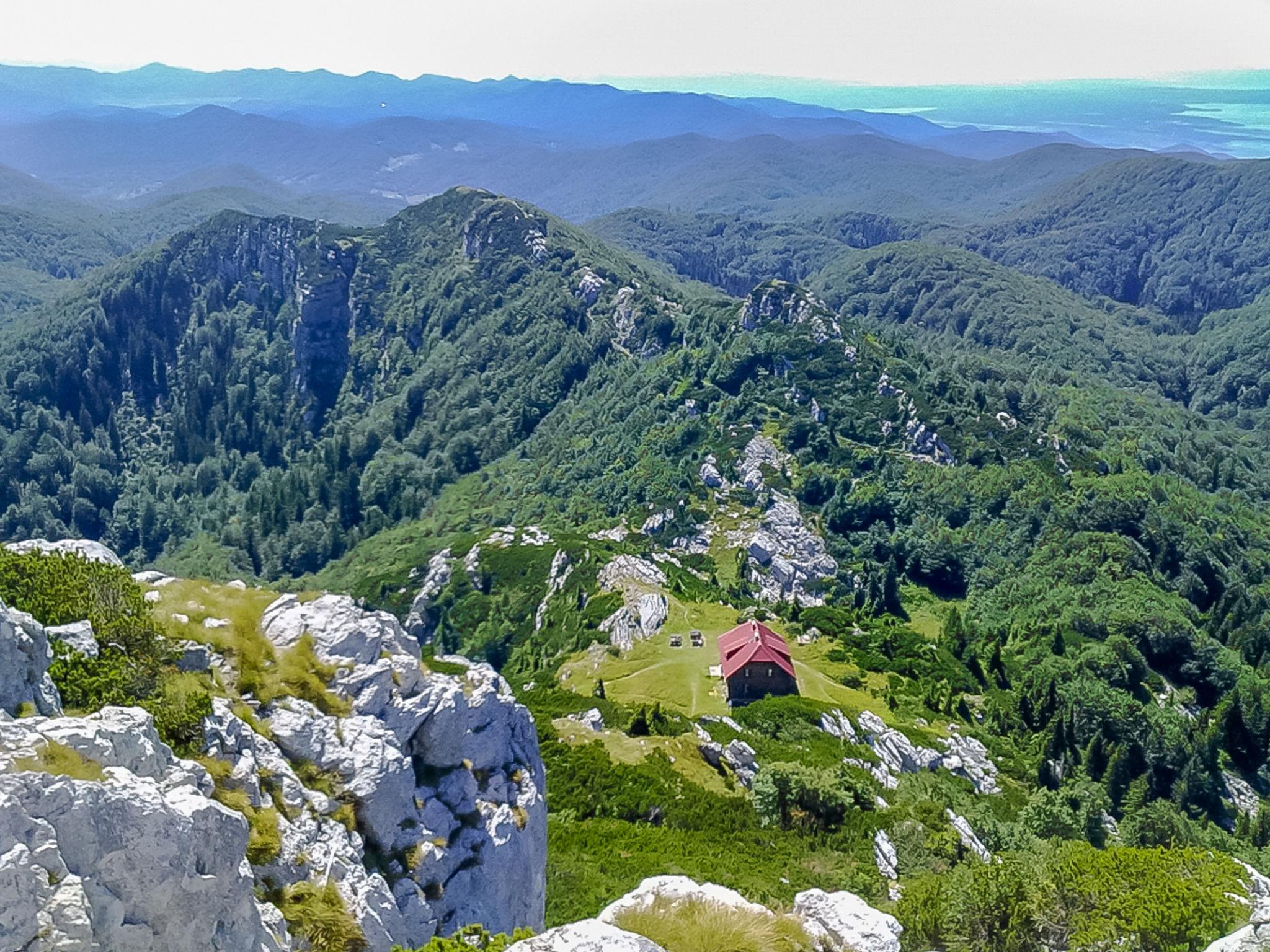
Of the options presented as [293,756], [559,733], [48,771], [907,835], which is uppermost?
[48,771]

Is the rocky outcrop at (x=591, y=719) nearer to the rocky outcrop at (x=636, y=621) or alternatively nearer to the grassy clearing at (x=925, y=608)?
the rocky outcrop at (x=636, y=621)

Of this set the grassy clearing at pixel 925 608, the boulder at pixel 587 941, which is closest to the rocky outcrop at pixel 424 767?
the boulder at pixel 587 941

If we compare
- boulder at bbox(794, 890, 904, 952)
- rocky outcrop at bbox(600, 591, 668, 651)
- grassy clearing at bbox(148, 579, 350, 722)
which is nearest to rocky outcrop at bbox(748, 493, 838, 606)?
rocky outcrop at bbox(600, 591, 668, 651)

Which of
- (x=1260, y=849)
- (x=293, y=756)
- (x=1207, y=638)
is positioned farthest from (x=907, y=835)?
(x=1207, y=638)

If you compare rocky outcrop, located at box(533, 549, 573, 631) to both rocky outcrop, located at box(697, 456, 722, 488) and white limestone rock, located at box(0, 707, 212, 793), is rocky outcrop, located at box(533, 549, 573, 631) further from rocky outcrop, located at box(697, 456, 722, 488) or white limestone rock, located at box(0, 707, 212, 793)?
white limestone rock, located at box(0, 707, 212, 793)

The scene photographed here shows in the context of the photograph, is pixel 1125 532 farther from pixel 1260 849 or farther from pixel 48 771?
pixel 48 771

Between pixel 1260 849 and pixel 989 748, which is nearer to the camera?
pixel 1260 849

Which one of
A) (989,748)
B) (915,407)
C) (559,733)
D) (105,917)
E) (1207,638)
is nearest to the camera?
(105,917)
